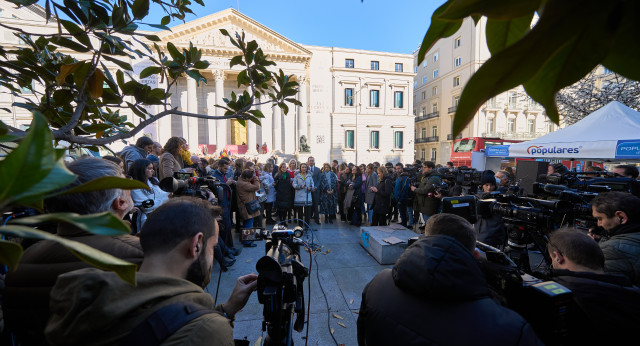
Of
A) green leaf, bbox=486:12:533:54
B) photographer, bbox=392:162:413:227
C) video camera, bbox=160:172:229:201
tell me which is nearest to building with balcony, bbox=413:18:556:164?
photographer, bbox=392:162:413:227

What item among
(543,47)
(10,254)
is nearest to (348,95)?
(543,47)

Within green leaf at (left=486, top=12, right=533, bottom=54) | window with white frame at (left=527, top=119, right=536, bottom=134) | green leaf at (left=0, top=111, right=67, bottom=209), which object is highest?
window with white frame at (left=527, top=119, right=536, bottom=134)

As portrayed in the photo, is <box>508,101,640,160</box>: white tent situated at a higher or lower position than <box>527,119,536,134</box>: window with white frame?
lower

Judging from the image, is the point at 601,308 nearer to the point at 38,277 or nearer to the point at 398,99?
the point at 38,277

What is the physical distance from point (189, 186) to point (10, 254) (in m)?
2.64

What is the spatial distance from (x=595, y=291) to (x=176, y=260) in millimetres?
2307

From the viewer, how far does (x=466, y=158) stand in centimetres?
1866

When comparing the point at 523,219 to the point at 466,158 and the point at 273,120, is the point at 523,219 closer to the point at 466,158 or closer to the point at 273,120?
the point at 466,158

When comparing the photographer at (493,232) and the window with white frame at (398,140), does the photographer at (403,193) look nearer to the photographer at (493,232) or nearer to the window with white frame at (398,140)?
the photographer at (493,232)

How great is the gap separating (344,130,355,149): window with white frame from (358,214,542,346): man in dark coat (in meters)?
26.7

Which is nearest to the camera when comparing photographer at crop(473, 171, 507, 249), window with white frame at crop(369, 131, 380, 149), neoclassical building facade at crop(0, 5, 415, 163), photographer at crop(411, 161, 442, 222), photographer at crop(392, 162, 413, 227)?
photographer at crop(473, 171, 507, 249)

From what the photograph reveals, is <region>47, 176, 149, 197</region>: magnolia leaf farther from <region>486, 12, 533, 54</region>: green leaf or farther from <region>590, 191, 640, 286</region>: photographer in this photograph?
<region>590, 191, 640, 286</region>: photographer

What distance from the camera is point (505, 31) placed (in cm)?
47

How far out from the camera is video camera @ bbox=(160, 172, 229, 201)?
246 cm
